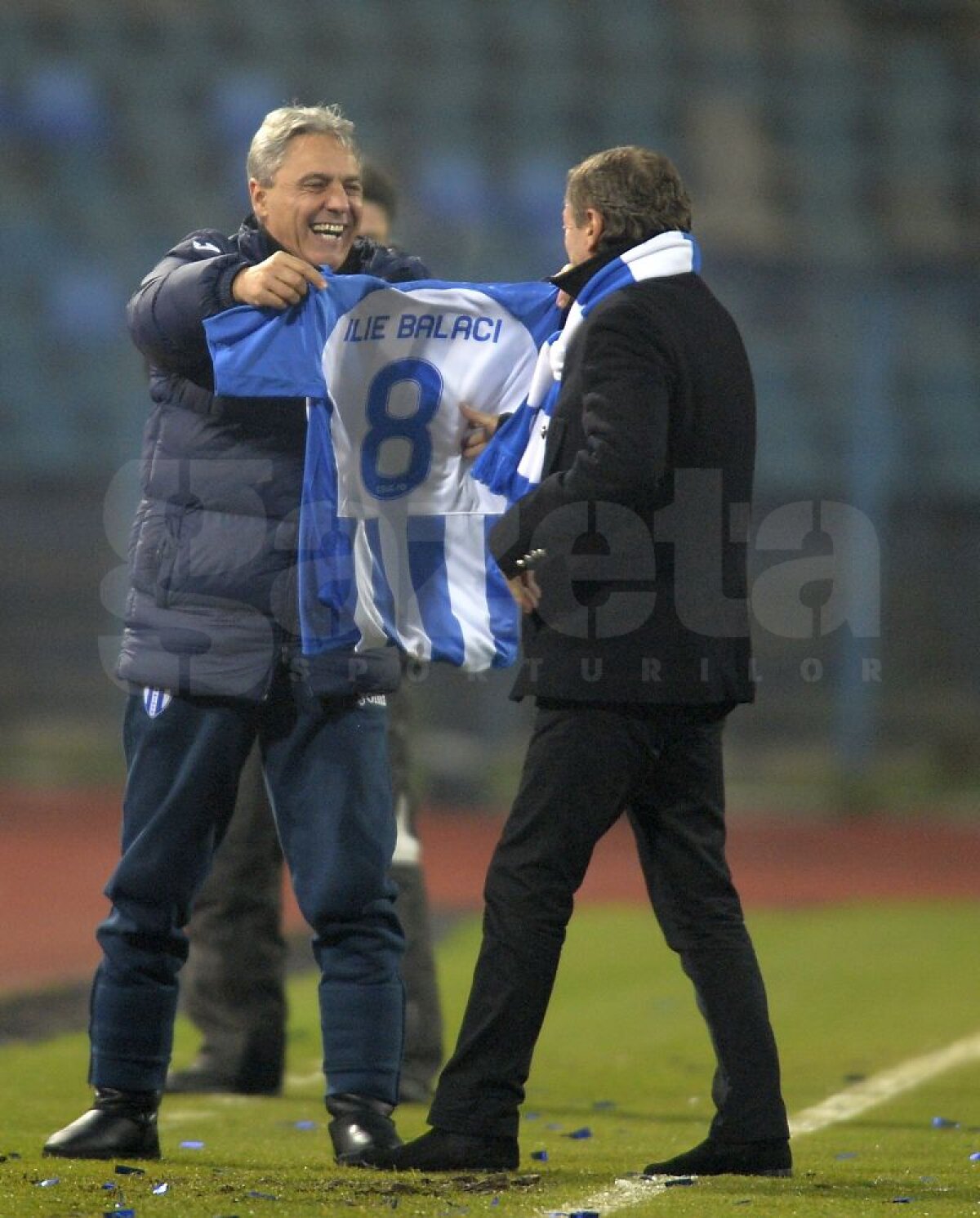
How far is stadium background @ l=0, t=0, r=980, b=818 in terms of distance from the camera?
15.2 meters

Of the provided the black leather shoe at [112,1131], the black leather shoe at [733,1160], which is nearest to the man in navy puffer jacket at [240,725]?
the black leather shoe at [112,1131]

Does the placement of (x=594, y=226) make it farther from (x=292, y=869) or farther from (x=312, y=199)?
(x=292, y=869)

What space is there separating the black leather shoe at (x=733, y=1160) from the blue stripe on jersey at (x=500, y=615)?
0.92 metres

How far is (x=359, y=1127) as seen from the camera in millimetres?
3473

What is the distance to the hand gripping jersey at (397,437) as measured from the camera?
11.4ft

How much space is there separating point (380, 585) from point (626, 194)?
817 millimetres

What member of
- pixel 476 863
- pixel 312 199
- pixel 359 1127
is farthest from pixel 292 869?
pixel 476 863

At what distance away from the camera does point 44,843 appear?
12.1 m

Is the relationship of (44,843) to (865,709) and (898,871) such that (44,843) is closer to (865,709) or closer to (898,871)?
(898,871)

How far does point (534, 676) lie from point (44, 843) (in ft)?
30.5

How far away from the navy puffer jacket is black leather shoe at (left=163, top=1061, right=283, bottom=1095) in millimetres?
1649

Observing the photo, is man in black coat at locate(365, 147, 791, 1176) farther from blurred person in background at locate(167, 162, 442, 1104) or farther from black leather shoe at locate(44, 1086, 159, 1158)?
blurred person in background at locate(167, 162, 442, 1104)

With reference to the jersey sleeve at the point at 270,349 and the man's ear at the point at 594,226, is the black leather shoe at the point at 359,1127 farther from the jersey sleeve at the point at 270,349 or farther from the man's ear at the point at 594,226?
the man's ear at the point at 594,226

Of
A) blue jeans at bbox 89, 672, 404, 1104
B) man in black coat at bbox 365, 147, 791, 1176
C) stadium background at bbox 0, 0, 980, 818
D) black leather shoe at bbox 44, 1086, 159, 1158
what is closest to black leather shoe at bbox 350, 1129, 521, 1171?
man in black coat at bbox 365, 147, 791, 1176
